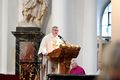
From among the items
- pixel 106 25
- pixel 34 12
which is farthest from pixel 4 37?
pixel 106 25

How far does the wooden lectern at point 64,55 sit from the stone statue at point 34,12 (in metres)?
7.61

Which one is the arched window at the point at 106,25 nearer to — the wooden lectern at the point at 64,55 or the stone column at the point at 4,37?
the stone column at the point at 4,37

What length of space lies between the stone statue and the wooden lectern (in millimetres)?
7610

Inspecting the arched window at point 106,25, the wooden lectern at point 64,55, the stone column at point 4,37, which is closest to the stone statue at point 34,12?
the stone column at point 4,37

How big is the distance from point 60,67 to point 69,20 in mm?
8023

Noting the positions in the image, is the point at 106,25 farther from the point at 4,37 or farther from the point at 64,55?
the point at 64,55

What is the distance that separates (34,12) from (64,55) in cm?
792

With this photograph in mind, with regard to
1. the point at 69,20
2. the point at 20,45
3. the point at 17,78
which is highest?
the point at 69,20

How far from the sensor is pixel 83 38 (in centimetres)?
1216

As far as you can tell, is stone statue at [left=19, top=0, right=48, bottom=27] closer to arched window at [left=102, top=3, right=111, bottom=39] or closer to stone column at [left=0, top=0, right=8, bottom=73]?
stone column at [left=0, top=0, right=8, bottom=73]

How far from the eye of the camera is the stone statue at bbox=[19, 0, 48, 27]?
11727mm

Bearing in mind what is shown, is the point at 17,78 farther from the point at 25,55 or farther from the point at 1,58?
the point at 1,58

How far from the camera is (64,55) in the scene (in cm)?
394

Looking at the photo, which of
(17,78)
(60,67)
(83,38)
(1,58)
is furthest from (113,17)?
(1,58)
